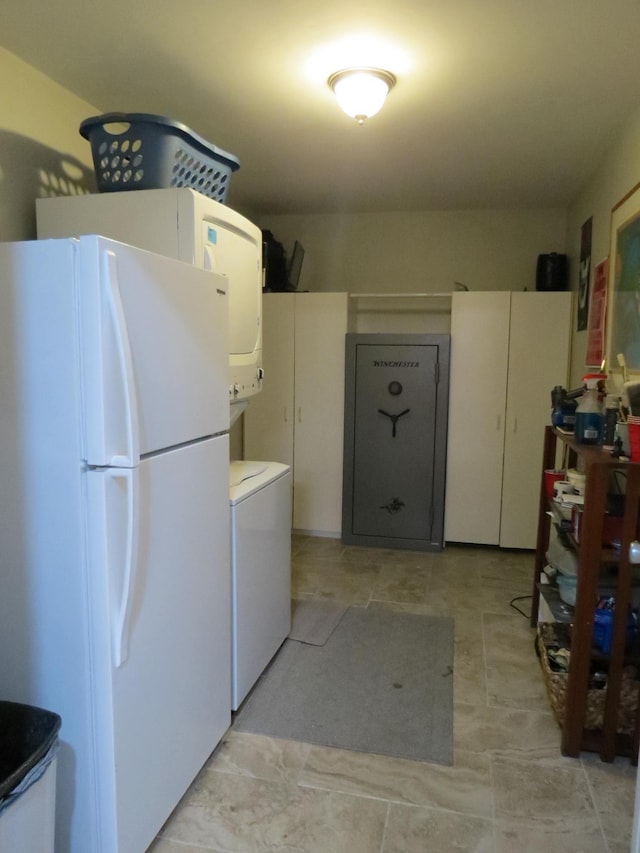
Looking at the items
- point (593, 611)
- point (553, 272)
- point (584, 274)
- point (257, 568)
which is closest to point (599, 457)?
point (593, 611)

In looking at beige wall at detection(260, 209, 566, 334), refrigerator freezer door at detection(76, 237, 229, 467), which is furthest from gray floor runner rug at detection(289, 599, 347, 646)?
beige wall at detection(260, 209, 566, 334)

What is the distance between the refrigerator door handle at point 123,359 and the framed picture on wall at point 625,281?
2.05 meters

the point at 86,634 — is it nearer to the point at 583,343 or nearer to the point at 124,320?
the point at 124,320

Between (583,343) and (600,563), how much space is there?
1912 mm

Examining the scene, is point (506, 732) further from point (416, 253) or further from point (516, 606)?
point (416, 253)

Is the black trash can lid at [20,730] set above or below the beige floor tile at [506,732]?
above

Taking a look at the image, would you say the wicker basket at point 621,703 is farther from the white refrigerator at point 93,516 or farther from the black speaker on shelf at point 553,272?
the black speaker on shelf at point 553,272

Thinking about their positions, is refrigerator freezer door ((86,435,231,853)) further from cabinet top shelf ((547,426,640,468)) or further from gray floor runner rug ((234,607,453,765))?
cabinet top shelf ((547,426,640,468))

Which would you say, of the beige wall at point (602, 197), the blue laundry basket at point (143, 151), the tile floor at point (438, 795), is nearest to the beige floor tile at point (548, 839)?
the tile floor at point (438, 795)

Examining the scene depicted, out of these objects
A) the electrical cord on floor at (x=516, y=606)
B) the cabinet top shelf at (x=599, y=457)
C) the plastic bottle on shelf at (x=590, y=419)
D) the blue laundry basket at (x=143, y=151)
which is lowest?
the electrical cord on floor at (x=516, y=606)

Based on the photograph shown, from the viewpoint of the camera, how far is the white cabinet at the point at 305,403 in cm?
406

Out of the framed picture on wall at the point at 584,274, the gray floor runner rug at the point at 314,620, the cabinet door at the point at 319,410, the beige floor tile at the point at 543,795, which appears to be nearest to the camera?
the beige floor tile at the point at 543,795

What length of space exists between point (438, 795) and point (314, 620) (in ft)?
4.09

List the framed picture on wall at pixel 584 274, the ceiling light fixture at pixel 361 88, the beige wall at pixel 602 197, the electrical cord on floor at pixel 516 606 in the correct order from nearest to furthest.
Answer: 1. the ceiling light fixture at pixel 361 88
2. the beige wall at pixel 602 197
3. the electrical cord on floor at pixel 516 606
4. the framed picture on wall at pixel 584 274
